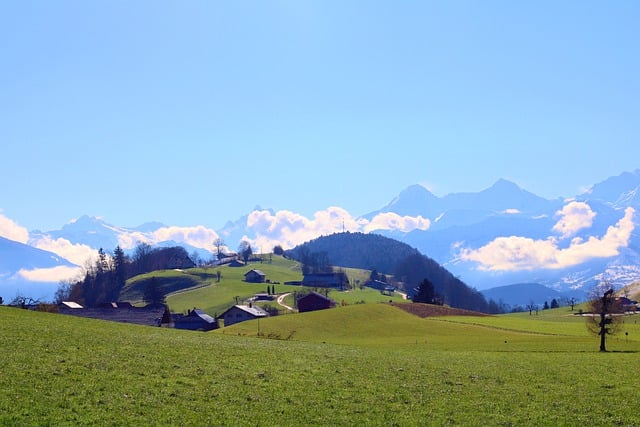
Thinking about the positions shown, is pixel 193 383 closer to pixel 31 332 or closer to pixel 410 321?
pixel 31 332

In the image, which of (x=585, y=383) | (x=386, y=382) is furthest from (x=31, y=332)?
(x=585, y=383)

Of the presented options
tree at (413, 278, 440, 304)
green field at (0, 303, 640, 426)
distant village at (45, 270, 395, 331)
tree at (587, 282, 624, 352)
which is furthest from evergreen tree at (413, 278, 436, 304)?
green field at (0, 303, 640, 426)

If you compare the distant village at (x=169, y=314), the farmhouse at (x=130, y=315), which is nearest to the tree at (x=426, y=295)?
the distant village at (x=169, y=314)

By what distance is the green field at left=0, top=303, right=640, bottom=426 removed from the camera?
90.1 feet

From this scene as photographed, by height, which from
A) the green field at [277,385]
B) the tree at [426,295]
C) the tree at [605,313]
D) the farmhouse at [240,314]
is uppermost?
the tree at [426,295]

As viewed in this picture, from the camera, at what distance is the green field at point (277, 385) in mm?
27453

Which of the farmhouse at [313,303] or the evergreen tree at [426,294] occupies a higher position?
the evergreen tree at [426,294]

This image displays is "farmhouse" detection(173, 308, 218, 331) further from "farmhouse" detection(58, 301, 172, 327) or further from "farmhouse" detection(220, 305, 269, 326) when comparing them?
"farmhouse" detection(58, 301, 172, 327)

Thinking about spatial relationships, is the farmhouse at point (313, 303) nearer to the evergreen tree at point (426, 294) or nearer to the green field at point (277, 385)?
the evergreen tree at point (426, 294)

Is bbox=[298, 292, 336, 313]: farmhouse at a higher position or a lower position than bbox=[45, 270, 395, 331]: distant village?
higher

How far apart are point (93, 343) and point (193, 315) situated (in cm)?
11031

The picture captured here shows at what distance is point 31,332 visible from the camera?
4419 cm

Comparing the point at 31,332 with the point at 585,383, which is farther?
the point at 31,332

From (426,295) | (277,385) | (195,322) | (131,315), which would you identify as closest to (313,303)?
(195,322)
